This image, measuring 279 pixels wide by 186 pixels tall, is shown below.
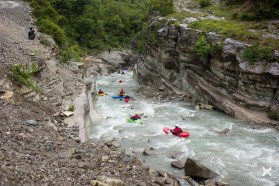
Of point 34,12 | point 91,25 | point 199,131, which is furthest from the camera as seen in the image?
point 91,25

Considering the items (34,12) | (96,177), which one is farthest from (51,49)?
(96,177)

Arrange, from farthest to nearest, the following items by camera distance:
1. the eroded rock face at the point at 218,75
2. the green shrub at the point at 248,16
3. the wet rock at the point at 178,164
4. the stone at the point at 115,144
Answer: the green shrub at the point at 248,16, the eroded rock face at the point at 218,75, the stone at the point at 115,144, the wet rock at the point at 178,164

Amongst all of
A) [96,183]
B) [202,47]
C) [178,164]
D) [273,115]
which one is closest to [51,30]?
[202,47]

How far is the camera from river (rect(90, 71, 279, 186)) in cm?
1639

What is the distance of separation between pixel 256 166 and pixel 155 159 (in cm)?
525

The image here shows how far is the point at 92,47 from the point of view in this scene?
55.5 m

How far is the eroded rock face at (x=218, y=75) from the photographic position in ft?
80.0

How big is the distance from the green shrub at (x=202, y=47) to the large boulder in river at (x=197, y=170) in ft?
51.7

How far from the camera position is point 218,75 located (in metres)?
28.5

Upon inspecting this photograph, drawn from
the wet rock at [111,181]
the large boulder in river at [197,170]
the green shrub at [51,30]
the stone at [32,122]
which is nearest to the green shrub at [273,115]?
the large boulder in river at [197,170]

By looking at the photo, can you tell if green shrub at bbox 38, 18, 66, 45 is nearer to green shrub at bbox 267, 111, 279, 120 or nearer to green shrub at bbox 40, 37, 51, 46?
green shrub at bbox 40, 37, 51, 46

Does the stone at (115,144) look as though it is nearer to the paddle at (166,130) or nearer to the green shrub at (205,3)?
the paddle at (166,130)

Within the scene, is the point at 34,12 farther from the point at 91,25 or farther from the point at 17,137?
the point at 17,137

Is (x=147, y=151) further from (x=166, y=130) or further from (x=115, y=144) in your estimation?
(x=166, y=130)
